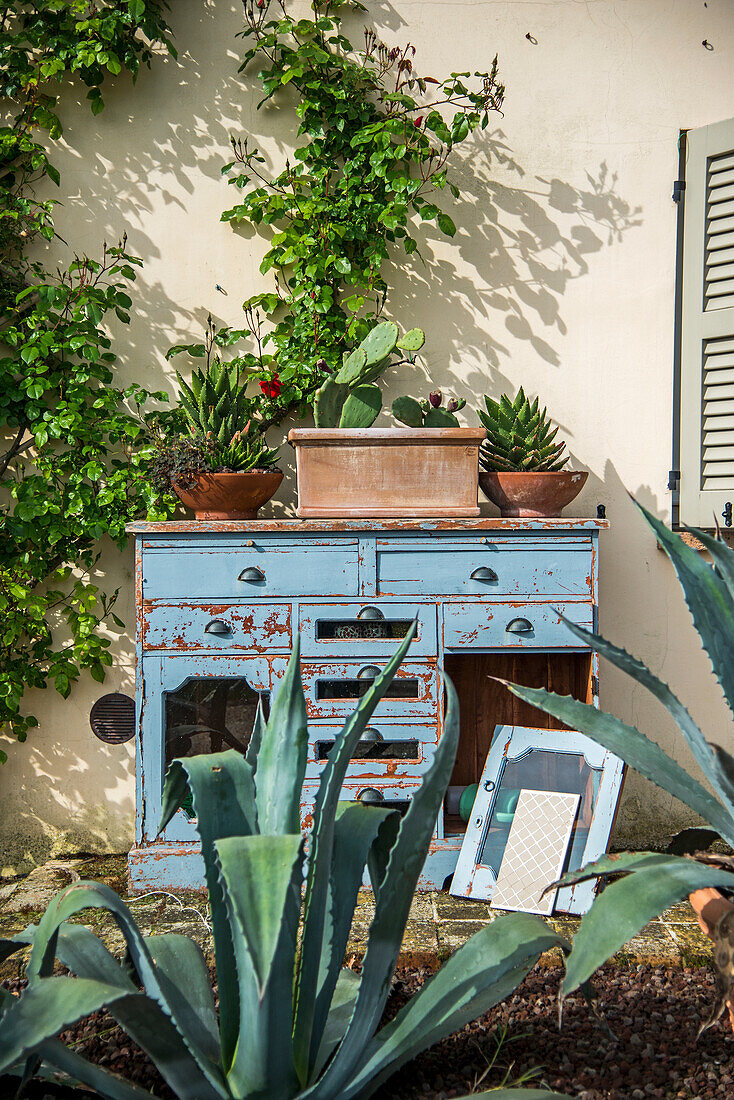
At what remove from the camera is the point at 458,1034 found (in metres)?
1.46

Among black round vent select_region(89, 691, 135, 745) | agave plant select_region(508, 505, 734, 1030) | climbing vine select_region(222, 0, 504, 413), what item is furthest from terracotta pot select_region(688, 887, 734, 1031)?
black round vent select_region(89, 691, 135, 745)

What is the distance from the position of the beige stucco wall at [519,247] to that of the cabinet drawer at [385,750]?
2.81 ft

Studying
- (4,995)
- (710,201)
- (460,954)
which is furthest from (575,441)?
(4,995)

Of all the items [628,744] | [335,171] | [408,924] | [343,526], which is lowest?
[408,924]

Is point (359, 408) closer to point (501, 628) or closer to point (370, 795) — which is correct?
point (501, 628)

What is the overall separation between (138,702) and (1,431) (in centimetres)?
116

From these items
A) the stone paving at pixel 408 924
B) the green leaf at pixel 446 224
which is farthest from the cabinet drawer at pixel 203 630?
the green leaf at pixel 446 224

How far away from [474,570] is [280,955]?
174cm

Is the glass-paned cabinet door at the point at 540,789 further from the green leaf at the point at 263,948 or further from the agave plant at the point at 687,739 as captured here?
the green leaf at the point at 263,948

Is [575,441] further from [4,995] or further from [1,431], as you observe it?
[4,995]

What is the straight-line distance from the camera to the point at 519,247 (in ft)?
10.4

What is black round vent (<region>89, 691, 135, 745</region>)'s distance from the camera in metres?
3.07

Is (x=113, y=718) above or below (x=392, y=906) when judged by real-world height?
below

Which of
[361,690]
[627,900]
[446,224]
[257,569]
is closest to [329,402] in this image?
[257,569]
